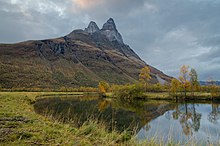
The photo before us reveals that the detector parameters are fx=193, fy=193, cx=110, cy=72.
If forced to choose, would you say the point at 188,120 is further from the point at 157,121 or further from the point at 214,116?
the point at 214,116

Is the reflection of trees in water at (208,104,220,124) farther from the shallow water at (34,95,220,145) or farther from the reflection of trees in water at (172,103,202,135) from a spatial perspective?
the reflection of trees in water at (172,103,202,135)

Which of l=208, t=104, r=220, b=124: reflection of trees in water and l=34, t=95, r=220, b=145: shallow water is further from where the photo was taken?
l=208, t=104, r=220, b=124: reflection of trees in water

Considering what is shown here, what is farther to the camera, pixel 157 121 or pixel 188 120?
pixel 188 120

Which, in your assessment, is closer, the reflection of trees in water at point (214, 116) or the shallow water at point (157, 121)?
the shallow water at point (157, 121)

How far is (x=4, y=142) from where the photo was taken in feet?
19.2

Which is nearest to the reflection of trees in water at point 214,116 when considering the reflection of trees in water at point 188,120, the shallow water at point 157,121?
the shallow water at point 157,121

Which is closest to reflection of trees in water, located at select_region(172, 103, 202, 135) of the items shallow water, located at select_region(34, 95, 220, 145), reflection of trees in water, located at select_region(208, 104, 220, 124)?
shallow water, located at select_region(34, 95, 220, 145)

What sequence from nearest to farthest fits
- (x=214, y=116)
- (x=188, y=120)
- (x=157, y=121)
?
(x=157, y=121) < (x=188, y=120) < (x=214, y=116)

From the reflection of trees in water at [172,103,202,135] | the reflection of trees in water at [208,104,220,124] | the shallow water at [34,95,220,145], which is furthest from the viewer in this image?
the reflection of trees in water at [208,104,220,124]

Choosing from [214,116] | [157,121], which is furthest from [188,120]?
[214,116]

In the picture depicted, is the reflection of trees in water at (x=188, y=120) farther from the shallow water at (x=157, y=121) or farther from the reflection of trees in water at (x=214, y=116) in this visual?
the reflection of trees in water at (x=214, y=116)

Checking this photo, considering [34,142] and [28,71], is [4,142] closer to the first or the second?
[34,142]

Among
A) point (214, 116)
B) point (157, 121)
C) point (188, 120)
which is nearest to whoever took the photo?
point (157, 121)

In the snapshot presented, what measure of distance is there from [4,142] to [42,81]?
462 ft
